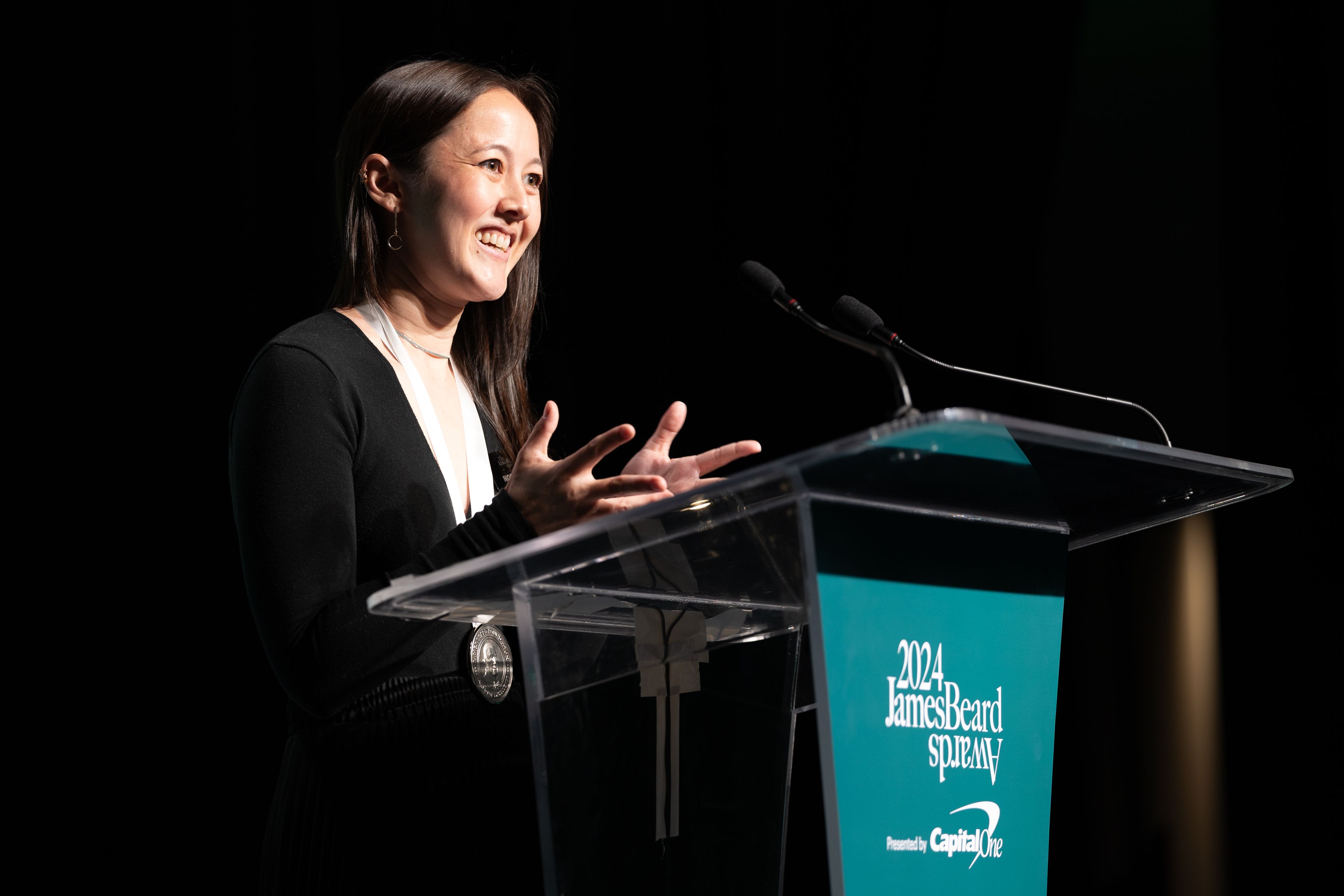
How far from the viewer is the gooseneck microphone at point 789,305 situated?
3.01 ft

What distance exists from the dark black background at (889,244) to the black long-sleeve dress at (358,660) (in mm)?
1023

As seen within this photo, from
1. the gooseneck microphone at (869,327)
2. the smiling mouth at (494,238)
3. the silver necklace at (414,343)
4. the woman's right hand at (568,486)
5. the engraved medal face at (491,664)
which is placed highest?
Answer: the smiling mouth at (494,238)

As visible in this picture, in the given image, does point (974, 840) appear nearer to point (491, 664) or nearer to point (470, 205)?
point (491, 664)

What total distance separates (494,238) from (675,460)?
699 millimetres

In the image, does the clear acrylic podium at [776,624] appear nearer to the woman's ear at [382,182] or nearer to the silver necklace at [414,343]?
the silver necklace at [414,343]

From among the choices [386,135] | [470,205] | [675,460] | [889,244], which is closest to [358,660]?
[675,460]

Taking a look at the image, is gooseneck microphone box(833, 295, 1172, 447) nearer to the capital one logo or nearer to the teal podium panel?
the teal podium panel

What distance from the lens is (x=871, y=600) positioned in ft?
2.92

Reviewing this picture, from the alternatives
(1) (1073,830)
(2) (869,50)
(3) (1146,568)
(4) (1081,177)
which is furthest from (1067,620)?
(2) (869,50)

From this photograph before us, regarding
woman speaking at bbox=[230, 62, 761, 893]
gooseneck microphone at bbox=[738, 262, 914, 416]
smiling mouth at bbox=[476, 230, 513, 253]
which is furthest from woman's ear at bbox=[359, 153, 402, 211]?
gooseneck microphone at bbox=[738, 262, 914, 416]

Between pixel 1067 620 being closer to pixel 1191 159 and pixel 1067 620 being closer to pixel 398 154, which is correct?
pixel 1191 159

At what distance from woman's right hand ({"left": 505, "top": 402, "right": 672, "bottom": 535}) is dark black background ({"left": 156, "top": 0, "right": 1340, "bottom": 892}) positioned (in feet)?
4.06

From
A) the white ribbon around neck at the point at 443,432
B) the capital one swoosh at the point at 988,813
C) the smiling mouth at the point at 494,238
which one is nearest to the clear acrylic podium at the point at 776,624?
the capital one swoosh at the point at 988,813

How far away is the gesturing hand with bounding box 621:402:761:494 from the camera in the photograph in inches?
44.8
